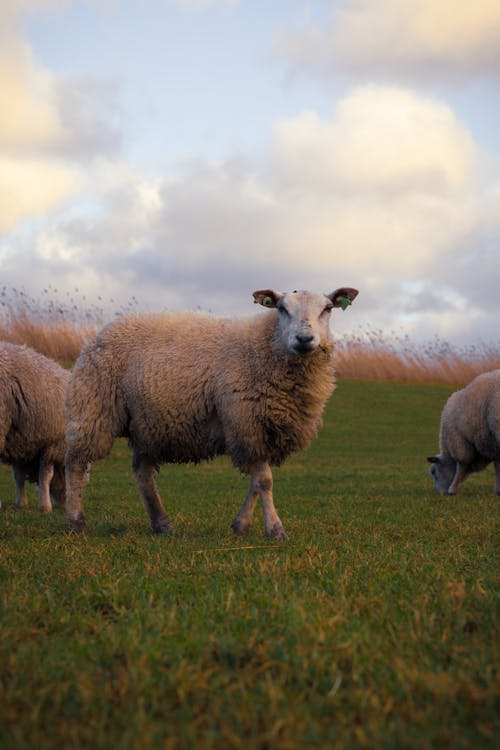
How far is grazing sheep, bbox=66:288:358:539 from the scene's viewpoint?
6199 millimetres

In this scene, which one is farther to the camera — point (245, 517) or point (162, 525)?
point (162, 525)

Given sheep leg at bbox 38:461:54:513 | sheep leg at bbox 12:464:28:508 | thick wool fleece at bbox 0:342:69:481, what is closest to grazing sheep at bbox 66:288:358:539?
thick wool fleece at bbox 0:342:69:481

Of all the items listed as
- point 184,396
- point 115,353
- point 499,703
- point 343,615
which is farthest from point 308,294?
point 499,703

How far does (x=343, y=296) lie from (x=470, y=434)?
500cm

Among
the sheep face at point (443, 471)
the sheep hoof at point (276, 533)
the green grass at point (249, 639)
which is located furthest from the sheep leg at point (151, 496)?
the sheep face at point (443, 471)

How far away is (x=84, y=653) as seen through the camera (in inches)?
111

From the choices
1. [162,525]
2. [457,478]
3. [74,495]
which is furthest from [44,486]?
[457,478]

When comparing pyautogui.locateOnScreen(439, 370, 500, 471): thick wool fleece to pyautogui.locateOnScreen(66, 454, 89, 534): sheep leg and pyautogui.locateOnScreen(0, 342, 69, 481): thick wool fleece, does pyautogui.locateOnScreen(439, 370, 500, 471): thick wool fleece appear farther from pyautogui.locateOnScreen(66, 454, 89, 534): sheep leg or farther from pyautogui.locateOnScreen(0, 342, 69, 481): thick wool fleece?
pyautogui.locateOnScreen(66, 454, 89, 534): sheep leg

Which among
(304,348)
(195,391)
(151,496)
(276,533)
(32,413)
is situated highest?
(304,348)

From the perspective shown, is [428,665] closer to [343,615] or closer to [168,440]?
[343,615]

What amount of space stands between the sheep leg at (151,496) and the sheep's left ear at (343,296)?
2.28 m

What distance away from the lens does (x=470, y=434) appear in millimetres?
10805

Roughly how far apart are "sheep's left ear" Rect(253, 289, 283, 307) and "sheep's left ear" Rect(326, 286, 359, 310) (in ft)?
1.70

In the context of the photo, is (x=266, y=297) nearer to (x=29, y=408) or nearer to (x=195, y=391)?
(x=195, y=391)
